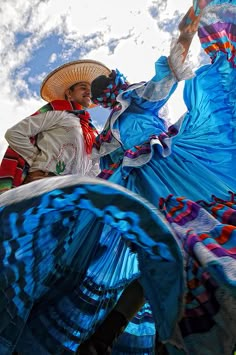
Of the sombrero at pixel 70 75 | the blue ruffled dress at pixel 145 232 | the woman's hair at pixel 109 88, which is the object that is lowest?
the blue ruffled dress at pixel 145 232

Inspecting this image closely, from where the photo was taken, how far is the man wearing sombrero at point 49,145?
2.11 m

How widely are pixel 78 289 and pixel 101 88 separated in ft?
3.71

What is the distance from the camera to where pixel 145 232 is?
0.72 meters

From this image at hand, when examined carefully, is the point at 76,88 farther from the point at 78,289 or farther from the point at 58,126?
the point at 78,289

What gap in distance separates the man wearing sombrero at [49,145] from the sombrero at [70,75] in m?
0.20

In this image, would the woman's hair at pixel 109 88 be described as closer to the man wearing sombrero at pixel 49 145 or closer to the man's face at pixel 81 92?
the man wearing sombrero at pixel 49 145

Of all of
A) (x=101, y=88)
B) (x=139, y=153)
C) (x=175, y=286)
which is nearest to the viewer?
(x=175, y=286)

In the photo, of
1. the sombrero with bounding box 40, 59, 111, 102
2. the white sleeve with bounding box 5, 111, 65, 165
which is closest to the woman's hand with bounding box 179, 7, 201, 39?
the white sleeve with bounding box 5, 111, 65, 165

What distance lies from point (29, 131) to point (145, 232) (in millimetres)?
1608

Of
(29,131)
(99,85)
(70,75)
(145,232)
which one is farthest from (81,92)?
(145,232)

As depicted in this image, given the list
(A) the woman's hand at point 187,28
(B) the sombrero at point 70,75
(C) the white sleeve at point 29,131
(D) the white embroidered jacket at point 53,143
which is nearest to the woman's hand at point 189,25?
(A) the woman's hand at point 187,28

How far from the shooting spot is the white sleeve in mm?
2148

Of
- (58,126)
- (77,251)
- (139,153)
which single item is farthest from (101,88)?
(77,251)

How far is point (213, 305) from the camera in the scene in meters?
0.74
